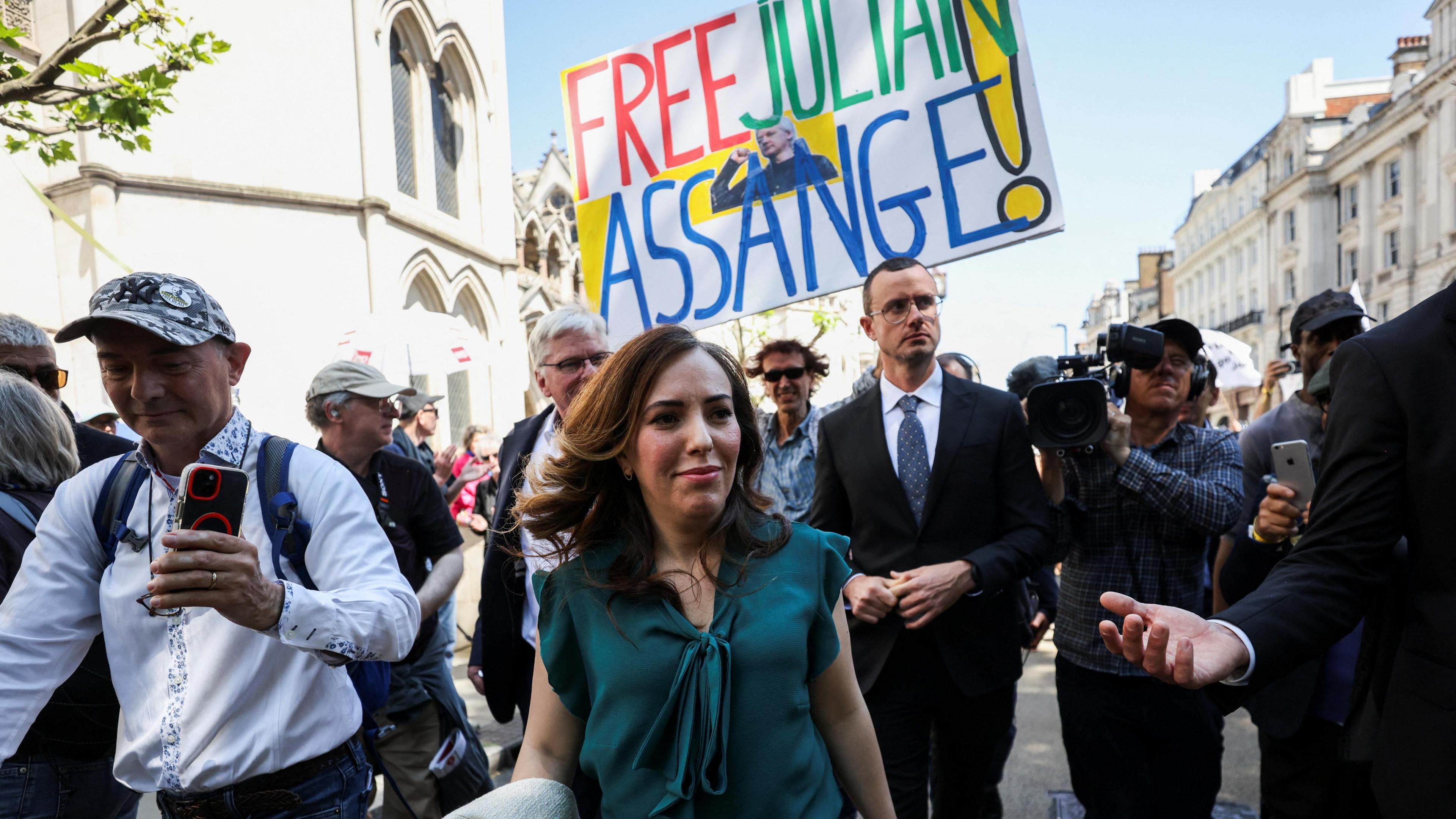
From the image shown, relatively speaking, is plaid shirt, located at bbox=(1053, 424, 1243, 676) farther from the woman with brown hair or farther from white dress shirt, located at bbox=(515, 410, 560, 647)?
white dress shirt, located at bbox=(515, 410, 560, 647)

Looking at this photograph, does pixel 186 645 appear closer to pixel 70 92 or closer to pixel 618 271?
pixel 618 271

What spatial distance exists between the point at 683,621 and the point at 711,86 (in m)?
3.22

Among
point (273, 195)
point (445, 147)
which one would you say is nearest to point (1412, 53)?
point (445, 147)

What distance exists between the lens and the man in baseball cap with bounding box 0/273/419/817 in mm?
1925


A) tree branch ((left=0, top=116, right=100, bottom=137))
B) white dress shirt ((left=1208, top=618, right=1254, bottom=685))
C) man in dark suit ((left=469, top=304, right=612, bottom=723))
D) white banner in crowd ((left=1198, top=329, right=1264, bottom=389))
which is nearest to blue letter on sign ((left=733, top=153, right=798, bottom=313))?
man in dark suit ((left=469, top=304, right=612, bottom=723))

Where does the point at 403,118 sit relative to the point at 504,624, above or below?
above

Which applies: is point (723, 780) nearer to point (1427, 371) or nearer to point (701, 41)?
point (1427, 371)

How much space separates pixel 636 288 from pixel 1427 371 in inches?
129

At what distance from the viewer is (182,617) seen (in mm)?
1975

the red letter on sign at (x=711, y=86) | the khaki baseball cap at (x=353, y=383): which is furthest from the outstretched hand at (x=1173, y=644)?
the red letter on sign at (x=711, y=86)

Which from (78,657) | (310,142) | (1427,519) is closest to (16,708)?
(78,657)

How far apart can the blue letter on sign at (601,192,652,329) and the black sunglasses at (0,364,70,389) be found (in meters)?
2.15

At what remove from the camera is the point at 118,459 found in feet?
6.78

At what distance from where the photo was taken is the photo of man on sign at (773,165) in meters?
4.17
